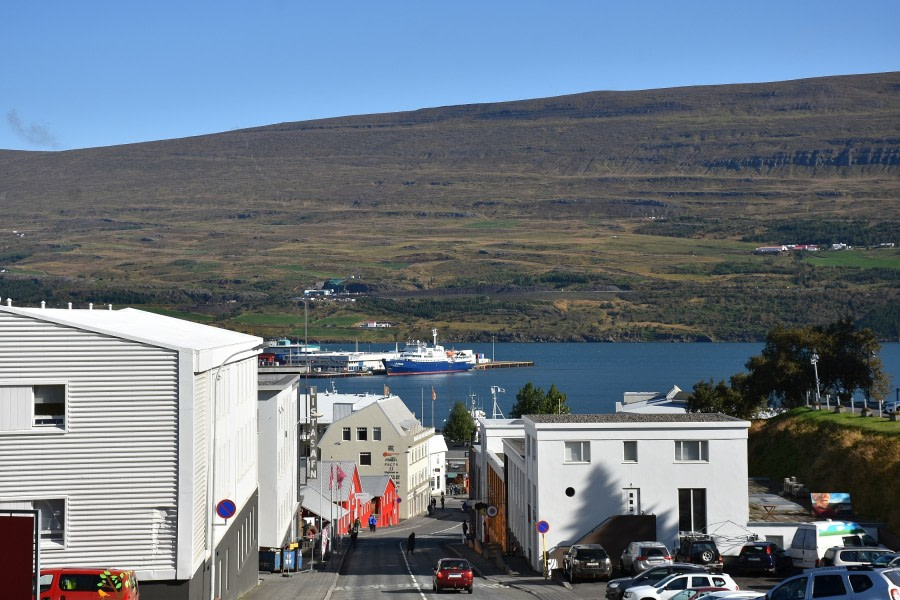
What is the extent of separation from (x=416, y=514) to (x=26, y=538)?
69968 millimetres

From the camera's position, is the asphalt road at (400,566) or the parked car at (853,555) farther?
the asphalt road at (400,566)

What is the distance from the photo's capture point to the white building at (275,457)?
38469 mm

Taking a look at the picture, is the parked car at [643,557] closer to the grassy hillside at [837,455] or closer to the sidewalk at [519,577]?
the sidewalk at [519,577]

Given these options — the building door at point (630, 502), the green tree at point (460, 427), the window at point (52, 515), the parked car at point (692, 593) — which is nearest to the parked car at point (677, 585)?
the parked car at point (692, 593)

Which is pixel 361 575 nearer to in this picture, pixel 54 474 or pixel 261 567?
pixel 261 567

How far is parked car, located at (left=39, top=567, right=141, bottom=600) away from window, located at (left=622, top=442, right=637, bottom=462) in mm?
18964

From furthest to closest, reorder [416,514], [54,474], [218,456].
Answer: [416,514], [218,456], [54,474]

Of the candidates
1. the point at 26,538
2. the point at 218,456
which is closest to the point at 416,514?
the point at 218,456

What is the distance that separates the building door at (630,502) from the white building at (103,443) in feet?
54.5

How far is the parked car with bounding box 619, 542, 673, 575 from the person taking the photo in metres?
29.4

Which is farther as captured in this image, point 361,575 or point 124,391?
point 361,575

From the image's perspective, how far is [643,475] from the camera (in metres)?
35.0

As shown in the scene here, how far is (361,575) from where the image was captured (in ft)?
125

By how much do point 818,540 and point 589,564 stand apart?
17.6 ft
